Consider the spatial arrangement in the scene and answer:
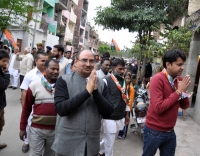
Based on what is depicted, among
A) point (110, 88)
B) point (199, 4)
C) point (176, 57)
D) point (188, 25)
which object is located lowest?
point (110, 88)

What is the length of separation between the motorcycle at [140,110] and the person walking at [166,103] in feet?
8.16

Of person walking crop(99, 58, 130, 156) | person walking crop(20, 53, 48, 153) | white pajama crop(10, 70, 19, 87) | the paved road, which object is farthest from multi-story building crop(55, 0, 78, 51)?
person walking crop(99, 58, 130, 156)

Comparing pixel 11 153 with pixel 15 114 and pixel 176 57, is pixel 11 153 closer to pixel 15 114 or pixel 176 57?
pixel 15 114

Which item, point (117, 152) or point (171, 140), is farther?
point (117, 152)

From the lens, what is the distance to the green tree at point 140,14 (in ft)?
36.4

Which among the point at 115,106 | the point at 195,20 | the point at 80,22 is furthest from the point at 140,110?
the point at 80,22

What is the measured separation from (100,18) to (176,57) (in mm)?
10081

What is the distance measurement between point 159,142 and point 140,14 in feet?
30.4

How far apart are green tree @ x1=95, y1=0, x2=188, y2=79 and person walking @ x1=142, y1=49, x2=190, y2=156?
28.1 ft

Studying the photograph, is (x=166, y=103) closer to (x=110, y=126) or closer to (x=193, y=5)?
(x=110, y=126)

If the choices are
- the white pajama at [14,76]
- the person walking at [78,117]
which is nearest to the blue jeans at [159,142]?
the person walking at [78,117]

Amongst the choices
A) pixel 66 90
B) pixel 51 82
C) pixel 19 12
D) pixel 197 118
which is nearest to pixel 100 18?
pixel 19 12

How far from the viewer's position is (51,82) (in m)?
3.03

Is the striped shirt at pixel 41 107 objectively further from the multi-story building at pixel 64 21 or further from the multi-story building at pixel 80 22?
the multi-story building at pixel 80 22
